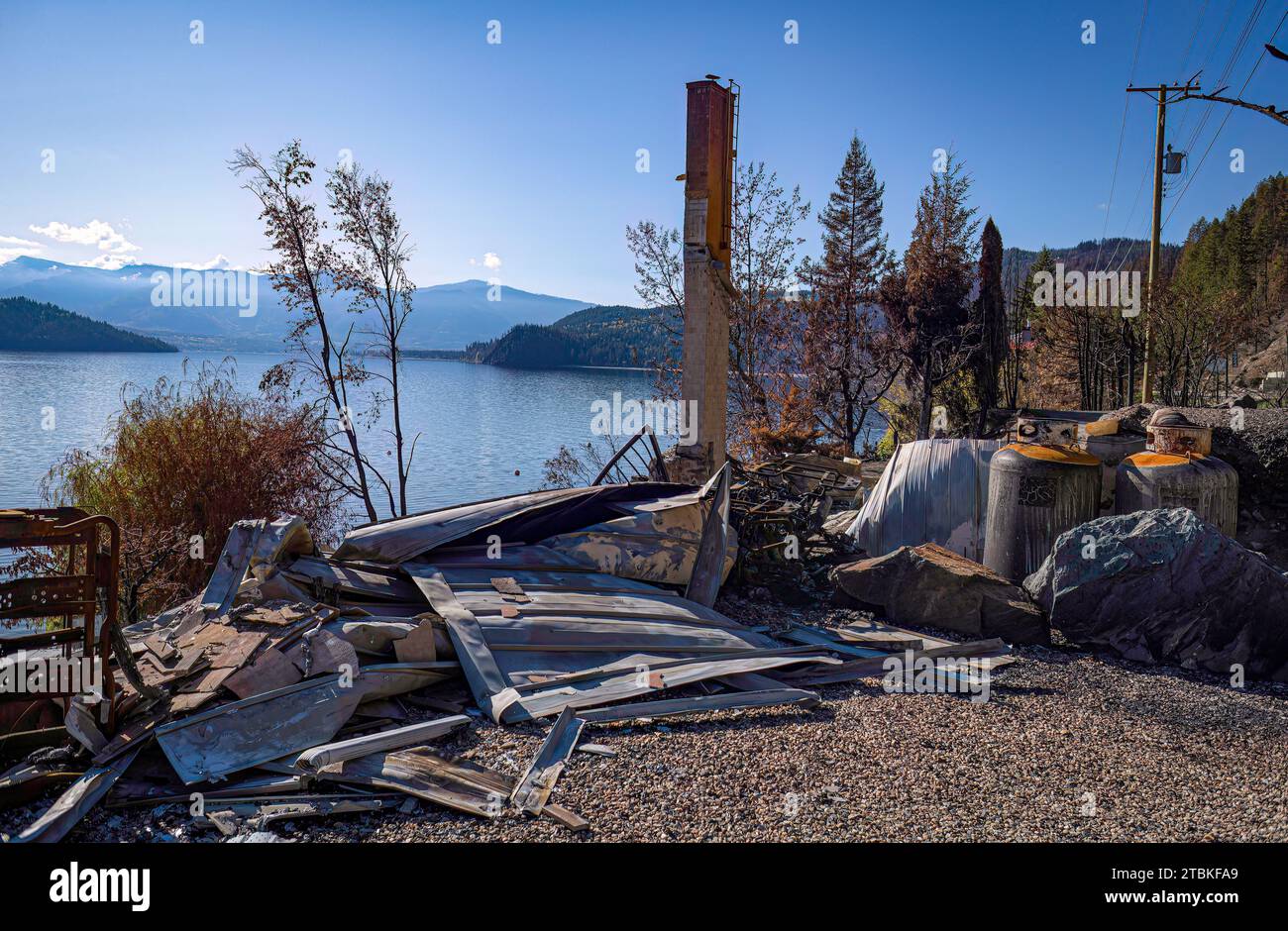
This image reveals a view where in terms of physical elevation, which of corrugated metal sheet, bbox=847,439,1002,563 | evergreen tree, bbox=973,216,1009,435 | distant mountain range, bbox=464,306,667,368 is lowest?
corrugated metal sheet, bbox=847,439,1002,563

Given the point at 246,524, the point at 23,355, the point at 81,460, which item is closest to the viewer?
the point at 246,524

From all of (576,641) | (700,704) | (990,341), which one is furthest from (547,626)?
(990,341)

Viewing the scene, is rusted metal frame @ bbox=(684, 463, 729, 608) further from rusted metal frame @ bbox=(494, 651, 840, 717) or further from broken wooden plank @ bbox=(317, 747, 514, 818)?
broken wooden plank @ bbox=(317, 747, 514, 818)

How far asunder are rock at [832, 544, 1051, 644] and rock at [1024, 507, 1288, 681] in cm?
29

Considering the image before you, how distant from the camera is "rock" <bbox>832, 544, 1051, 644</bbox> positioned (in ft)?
24.5

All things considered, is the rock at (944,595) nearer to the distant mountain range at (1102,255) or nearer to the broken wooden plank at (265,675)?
the broken wooden plank at (265,675)

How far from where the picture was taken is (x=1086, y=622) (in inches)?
286

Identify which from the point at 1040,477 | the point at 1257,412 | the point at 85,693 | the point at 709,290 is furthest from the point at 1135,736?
the point at 709,290

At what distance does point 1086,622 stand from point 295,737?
6.41 metres

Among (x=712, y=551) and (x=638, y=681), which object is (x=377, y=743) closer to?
(x=638, y=681)

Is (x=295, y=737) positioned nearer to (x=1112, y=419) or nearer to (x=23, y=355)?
(x=1112, y=419)

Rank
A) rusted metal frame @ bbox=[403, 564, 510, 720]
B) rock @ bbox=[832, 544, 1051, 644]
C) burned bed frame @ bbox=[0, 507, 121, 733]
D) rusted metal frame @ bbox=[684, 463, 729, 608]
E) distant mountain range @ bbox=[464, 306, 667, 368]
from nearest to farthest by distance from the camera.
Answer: burned bed frame @ bbox=[0, 507, 121, 733] → rusted metal frame @ bbox=[403, 564, 510, 720] → rock @ bbox=[832, 544, 1051, 644] → rusted metal frame @ bbox=[684, 463, 729, 608] → distant mountain range @ bbox=[464, 306, 667, 368]

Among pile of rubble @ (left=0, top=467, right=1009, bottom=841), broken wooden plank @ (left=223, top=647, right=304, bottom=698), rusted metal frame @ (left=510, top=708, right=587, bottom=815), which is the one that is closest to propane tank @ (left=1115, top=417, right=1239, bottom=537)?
pile of rubble @ (left=0, top=467, right=1009, bottom=841)

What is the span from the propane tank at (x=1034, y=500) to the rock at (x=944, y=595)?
1039 mm
